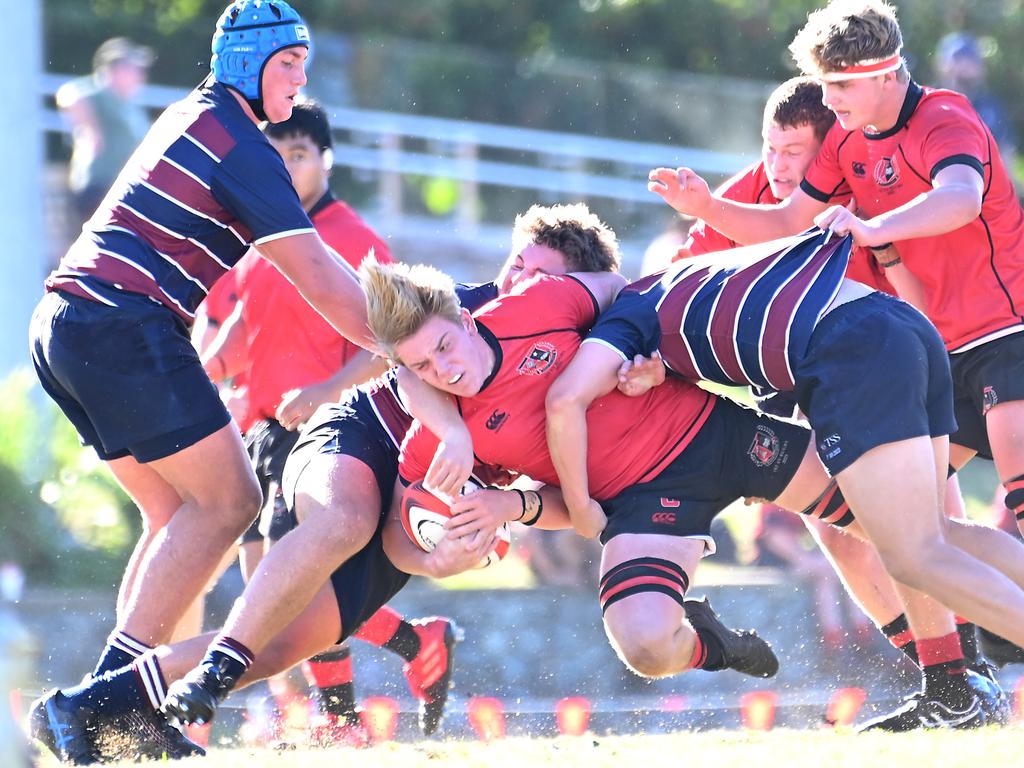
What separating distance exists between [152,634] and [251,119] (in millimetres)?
1604

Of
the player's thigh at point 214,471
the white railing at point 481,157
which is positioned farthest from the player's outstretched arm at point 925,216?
the white railing at point 481,157

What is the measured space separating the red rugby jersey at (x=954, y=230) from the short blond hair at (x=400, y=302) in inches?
60.3

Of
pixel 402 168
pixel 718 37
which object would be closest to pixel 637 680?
pixel 402 168

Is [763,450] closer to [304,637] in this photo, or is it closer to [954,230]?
[954,230]

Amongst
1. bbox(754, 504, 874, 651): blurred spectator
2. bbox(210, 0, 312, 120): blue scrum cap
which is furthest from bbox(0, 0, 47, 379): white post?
bbox(210, 0, 312, 120): blue scrum cap

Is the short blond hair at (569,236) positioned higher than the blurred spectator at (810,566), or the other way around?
the short blond hair at (569,236)

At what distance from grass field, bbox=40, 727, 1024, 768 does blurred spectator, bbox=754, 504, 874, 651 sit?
290 cm

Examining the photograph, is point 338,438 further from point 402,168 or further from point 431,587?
point 402,168

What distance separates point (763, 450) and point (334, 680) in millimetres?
2040

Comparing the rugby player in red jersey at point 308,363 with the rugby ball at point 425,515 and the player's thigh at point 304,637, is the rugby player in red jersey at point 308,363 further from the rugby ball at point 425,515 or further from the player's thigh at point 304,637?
the rugby ball at point 425,515

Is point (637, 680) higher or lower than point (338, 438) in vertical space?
lower

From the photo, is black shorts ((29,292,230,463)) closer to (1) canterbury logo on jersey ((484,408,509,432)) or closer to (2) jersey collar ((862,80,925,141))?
(1) canterbury logo on jersey ((484,408,509,432))

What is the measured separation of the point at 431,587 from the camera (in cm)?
863

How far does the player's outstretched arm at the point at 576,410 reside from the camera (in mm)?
4645
